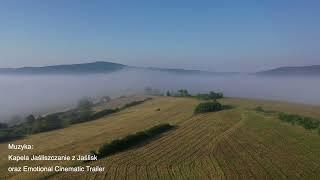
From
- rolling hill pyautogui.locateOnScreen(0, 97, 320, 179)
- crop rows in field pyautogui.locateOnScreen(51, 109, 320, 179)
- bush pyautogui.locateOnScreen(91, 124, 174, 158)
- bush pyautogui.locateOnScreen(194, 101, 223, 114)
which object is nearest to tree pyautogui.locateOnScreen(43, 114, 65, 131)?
rolling hill pyautogui.locateOnScreen(0, 97, 320, 179)

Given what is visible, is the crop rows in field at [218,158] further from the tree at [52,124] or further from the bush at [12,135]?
the tree at [52,124]

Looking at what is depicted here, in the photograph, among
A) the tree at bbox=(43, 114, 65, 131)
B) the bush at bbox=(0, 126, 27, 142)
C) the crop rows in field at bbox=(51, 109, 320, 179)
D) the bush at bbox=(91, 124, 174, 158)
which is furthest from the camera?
the tree at bbox=(43, 114, 65, 131)

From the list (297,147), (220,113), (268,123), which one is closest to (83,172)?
(297,147)

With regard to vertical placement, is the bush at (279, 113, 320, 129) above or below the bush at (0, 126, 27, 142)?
above

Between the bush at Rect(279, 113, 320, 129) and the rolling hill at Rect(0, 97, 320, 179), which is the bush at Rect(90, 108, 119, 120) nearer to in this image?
the rolling hill at Rect(0, 97, 320, 179)

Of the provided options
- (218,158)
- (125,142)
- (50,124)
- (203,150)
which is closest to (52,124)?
(50,124)

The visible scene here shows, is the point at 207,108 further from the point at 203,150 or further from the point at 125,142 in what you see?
the point at 203,150

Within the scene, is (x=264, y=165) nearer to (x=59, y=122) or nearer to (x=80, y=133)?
(x=80, y=133)

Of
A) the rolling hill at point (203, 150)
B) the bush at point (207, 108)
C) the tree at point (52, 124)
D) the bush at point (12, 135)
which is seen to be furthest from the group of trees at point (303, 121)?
the bush at point (12, 135)

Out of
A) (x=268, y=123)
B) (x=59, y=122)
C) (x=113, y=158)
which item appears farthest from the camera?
(x=59, y=122)
